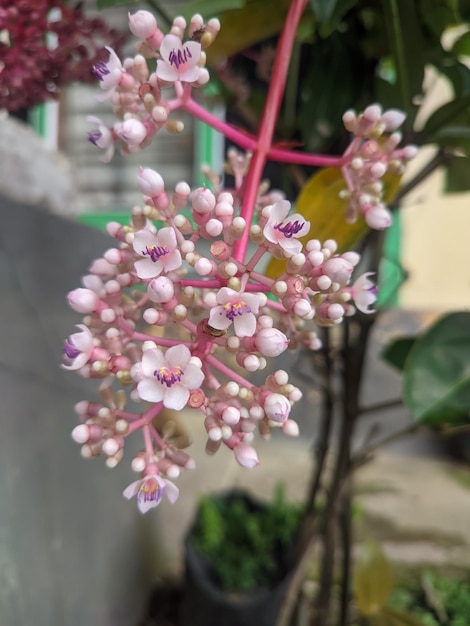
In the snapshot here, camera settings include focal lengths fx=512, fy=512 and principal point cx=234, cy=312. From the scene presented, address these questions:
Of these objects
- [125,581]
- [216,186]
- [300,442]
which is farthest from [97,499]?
[300,442]

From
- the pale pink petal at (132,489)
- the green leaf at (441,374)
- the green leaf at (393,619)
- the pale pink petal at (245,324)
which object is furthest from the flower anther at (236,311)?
the green leaf at (393,619)

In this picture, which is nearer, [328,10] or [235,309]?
[235,309]

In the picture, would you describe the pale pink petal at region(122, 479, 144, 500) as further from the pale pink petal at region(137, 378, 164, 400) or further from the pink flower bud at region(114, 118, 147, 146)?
the pink flower bud at region(114, 118, 147, 146)

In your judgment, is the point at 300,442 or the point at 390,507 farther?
the point at 300,442

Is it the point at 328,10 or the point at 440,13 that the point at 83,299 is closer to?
the point at 328,10

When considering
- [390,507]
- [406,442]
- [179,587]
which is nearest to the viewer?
[179,587]

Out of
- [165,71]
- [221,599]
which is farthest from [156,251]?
[221,599]

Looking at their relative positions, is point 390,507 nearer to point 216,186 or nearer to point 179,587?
point 179,587
